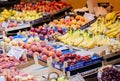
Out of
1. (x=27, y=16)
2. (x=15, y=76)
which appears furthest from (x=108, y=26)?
(x=15, y=76)

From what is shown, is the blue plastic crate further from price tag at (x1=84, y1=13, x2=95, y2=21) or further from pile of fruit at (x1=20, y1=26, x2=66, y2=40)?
price tag at (x1=84, y1=13, x2=95, y2=21)

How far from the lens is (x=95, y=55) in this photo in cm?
391

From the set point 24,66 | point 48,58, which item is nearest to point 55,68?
point 48,58

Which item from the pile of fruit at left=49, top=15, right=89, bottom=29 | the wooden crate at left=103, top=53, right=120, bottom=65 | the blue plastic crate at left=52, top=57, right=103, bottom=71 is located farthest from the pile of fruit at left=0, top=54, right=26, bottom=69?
the pile of fruit at left=49, top=15, right=89, bottom=29

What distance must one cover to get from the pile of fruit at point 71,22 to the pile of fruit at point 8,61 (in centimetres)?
182

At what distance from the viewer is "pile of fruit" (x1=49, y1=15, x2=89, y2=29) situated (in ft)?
19.1

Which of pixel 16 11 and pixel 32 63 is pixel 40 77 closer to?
pixel 32 63

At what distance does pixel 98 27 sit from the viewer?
5316 millimetres

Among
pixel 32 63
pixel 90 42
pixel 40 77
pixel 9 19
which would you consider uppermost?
pixel 9 19

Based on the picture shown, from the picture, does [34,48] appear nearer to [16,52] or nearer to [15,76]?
[16,52]

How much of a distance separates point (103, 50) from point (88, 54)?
23 cm

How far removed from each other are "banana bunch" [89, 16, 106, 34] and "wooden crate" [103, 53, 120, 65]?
1050 mm

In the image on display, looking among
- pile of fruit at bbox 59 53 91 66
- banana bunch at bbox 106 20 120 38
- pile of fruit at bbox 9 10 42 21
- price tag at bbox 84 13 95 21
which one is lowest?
pile of fruit at bbox 59 53 91 66

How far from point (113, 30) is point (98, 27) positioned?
32 cm
